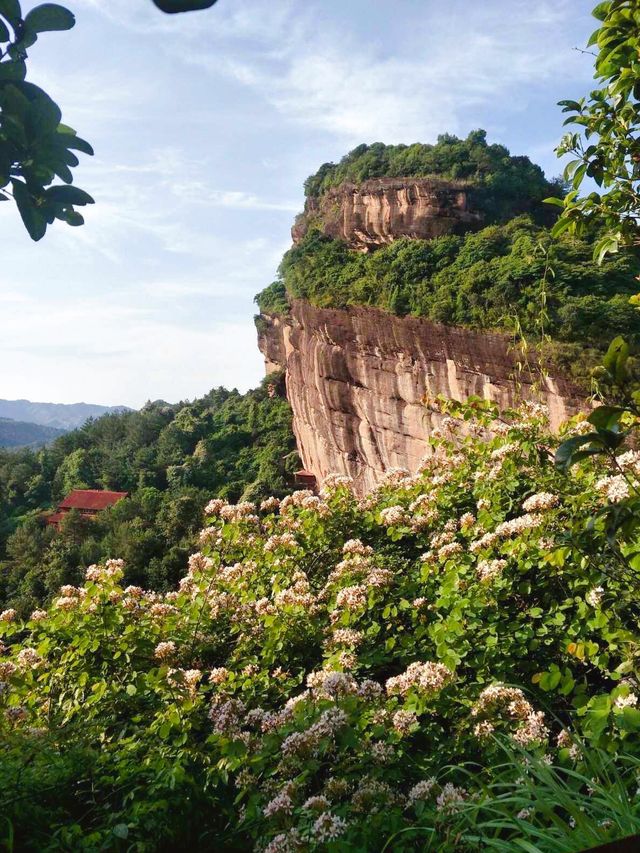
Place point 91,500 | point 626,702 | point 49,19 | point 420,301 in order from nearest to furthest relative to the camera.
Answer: point 49,19, point 626,702, point 420,301, point 91,500

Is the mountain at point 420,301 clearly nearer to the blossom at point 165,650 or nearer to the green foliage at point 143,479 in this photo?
the green foliage at point 143,479

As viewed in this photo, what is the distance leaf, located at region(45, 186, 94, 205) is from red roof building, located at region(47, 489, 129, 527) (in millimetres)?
37960

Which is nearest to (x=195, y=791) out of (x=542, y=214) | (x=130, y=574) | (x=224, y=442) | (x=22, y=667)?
(x=22, y=667)

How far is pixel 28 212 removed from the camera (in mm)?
1241

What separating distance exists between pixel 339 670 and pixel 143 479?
42.4 m

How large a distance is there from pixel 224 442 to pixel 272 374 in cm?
720

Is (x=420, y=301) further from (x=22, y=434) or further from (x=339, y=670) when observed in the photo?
(x=22, y=434)

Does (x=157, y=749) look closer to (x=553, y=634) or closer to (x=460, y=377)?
(x=553, y=634)

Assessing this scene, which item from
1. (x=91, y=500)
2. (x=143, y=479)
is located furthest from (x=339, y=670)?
→ (x=143, y=479)

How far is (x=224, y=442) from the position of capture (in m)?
44.4

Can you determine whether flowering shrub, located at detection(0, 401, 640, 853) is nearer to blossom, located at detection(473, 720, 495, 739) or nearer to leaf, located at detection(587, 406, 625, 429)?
blossom, located at detection(473, 720, 495, 739)

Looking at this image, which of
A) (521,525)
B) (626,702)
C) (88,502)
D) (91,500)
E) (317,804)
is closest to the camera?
(317,804)

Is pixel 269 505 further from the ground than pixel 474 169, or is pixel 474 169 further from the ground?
pixel 474 169

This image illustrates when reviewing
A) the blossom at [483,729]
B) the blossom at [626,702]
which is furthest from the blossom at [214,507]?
the blossom at [626,702]
